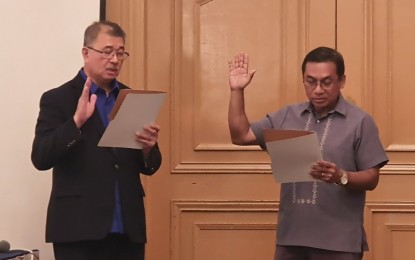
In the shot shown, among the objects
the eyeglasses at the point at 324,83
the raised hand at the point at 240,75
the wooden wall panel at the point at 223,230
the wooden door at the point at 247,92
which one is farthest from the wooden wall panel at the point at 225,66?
the eyeglasses at the point at 324,83

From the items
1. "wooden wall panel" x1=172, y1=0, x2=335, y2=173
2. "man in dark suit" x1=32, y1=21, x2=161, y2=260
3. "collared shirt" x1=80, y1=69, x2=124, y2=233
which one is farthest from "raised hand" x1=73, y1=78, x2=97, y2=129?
"wooden wall panel" x1=172, y1=0, x2=335, y2=173

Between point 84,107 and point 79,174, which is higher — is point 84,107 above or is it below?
above

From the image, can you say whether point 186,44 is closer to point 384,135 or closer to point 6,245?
point 384,135

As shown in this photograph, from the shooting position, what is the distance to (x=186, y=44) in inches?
142

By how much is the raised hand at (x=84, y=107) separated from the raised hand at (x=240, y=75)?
55 cm

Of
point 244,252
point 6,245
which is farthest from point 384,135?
point 6,245

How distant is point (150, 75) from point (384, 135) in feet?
3.75

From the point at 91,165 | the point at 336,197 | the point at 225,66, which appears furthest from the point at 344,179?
the point at 225,66

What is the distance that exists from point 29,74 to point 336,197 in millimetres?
1572

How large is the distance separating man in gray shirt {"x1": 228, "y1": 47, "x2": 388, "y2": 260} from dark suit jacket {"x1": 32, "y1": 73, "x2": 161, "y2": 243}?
56 cm

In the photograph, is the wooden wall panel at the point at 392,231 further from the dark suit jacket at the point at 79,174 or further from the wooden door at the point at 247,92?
the dark suit jacket at the point at 79,174

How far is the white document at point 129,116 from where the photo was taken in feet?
8.31

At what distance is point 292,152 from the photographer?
257cm

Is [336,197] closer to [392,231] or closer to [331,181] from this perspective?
[331,181]
